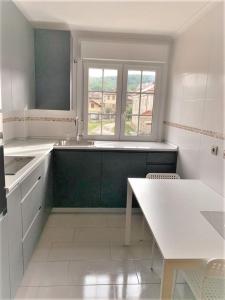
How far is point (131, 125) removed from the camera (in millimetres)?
3283

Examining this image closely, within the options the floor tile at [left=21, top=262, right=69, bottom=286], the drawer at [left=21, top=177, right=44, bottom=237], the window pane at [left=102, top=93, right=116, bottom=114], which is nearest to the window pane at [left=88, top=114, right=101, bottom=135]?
the window pane at [left=102, top=93, right=116, bottom=114]

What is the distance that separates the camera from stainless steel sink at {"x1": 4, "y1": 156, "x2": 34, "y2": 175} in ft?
5.91

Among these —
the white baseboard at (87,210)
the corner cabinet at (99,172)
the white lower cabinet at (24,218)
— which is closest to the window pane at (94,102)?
the corner cabinet at (99,172)

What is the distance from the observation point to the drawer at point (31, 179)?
169cm

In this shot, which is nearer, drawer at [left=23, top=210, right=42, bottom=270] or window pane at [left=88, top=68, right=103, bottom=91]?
drawer at [left=23, top=210, right=42, bottom=270]

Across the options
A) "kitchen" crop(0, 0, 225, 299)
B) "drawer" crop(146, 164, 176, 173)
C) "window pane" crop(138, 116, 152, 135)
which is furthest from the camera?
"window pane" crop(138, 116, 152, 135)

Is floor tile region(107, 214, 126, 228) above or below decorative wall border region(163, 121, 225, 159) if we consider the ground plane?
below

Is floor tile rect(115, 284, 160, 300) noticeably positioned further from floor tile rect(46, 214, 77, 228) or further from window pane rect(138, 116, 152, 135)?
window pane rect(138, 116, 152, 135)

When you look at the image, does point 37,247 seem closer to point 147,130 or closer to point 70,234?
point 70,234

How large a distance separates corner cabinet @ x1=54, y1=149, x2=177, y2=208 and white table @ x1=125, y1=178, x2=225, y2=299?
2.64ft

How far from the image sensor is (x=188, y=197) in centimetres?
169

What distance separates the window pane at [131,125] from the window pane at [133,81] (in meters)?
0.38

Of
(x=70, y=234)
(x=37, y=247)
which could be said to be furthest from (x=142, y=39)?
(x=37, y=247)

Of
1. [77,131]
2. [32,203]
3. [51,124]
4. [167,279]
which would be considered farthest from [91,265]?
[51,124]
